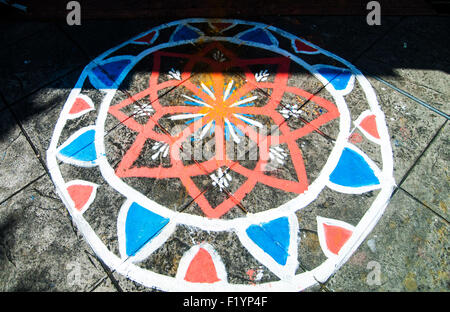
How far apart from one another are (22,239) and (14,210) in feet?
1.13

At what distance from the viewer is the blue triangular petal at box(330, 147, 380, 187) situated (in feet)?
8.83

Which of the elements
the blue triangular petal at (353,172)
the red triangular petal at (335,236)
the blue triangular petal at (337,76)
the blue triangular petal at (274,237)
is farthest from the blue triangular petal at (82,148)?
the blue triangular petal at (337,76)

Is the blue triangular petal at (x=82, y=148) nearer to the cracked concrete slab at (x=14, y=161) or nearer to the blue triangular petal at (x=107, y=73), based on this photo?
the cracked concrete slab at (x=14, y=161)

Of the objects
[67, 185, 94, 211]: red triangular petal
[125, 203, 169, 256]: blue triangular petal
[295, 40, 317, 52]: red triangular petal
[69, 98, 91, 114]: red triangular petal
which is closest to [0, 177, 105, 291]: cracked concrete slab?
[67, 185, 94, 211]: red triangular petal

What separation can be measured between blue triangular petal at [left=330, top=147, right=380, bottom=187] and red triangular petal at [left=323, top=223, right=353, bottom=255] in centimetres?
48

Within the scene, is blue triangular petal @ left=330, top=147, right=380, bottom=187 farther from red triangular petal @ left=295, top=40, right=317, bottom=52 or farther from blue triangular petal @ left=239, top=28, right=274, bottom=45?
blue triangular petal @ left=239, top=28, right=274, bottom=45

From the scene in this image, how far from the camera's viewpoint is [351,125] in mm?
3098

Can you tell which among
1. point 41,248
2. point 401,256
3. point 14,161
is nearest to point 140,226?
point 41,248

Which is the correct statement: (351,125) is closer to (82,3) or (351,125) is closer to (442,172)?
(442,172)

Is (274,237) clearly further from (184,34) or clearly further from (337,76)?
(184,34)
